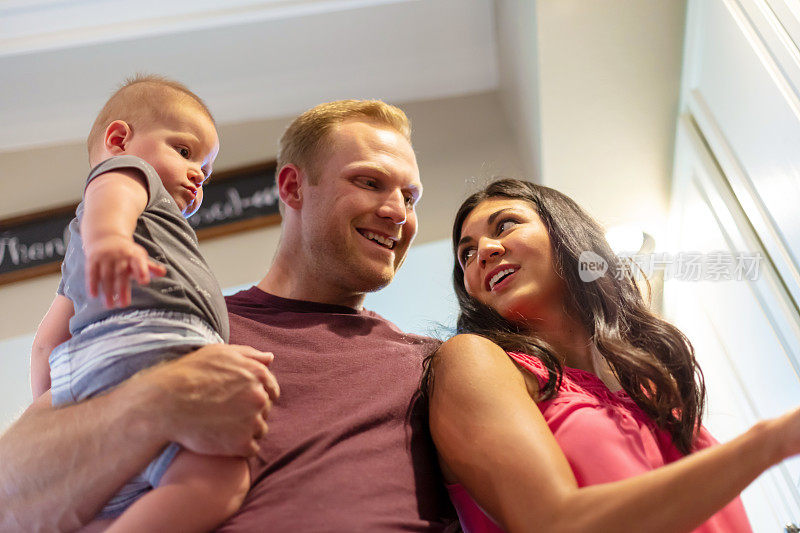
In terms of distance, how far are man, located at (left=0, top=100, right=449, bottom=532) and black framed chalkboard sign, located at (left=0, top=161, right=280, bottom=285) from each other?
1475 millimetres

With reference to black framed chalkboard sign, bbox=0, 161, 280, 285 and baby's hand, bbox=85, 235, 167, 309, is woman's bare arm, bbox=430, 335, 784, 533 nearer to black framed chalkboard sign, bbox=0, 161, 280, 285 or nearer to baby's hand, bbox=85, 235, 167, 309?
baby's hand, bbox=85, 235, 167, 309

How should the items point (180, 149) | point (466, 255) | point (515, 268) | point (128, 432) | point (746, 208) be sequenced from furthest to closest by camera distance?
point (746, 208), point (466, 255), point (515, 268), point (180, 149), point (128, 432)

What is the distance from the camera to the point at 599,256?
1.56 metres

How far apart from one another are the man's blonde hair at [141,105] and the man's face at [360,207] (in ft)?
1.04

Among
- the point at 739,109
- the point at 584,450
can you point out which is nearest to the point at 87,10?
the point at 739,109

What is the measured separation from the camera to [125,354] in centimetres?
102

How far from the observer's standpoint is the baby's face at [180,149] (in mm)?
1289

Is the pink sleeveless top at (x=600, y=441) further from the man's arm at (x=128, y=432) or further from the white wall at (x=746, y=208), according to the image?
the white wall at (x=746, y=208)

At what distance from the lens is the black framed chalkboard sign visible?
2941mm

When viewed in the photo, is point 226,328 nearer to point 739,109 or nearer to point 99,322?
point 99,322

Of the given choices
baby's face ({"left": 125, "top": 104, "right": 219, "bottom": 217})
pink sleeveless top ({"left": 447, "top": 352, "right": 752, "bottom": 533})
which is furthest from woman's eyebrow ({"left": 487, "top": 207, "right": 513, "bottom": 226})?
baby's face ({"left": 125, "top": 104, "right": 219, "bottom": 217})

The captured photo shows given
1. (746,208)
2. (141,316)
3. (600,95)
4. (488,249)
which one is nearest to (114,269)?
(141,316)

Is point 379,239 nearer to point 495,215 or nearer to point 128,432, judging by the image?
point 495,215

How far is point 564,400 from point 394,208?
532mm
